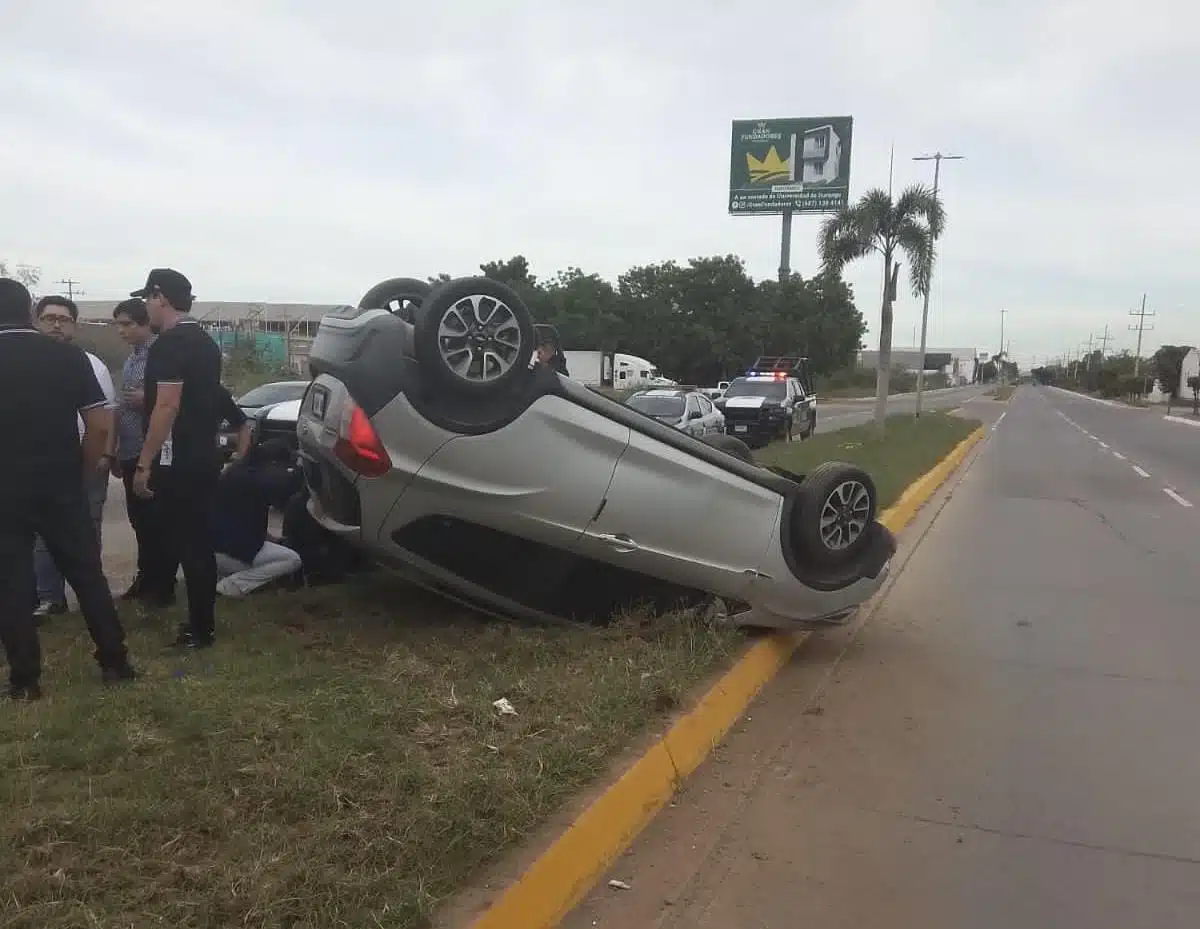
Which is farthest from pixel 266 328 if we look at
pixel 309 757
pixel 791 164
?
pixel 309 757

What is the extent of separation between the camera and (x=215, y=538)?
18.0 ft

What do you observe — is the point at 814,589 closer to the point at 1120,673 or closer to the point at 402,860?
the point at 1120,673

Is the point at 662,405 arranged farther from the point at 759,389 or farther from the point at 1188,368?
the point at 1188,368

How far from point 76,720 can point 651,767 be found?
2.11m

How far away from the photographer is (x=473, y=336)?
4113 millimetres

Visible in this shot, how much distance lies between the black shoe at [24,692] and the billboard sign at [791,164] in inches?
2129

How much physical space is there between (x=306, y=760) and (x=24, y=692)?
4.46 ft

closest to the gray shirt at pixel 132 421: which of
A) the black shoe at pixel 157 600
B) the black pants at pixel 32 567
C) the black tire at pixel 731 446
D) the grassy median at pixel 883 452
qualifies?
the black shoe at pixel 157 600

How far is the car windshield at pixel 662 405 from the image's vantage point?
16688mm

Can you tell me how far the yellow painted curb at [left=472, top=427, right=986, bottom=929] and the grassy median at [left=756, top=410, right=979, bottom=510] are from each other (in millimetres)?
5964

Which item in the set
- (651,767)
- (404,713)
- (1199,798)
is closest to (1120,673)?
(1199,798)

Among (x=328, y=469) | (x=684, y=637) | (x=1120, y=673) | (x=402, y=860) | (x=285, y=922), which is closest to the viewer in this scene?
(x=285, y=922)

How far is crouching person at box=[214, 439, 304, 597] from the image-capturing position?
17.6ft

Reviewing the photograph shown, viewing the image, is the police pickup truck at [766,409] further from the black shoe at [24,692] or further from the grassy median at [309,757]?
the black shoe at [24,692]
